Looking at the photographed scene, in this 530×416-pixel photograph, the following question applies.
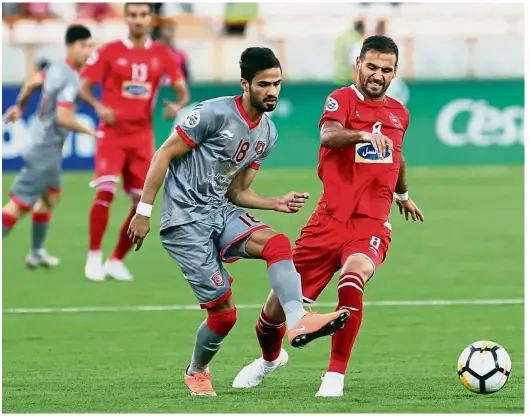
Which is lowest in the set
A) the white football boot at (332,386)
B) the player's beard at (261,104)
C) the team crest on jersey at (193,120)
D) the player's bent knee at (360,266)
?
the white football boot at (332,386)

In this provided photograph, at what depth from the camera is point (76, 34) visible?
1268 cm

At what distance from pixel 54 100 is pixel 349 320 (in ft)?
20.9

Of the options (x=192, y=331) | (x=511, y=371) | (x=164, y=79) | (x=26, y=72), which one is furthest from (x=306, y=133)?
(x=511, y=371)

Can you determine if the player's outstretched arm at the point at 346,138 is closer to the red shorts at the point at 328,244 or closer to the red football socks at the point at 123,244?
the red shorts at the point at 328,244

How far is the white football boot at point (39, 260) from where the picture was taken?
43.4 feet

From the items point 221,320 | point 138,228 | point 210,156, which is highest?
point 210,156

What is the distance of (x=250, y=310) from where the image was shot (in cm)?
1055

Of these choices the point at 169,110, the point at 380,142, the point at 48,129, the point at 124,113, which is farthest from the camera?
the point at 48,129

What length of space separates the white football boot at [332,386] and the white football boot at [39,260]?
259 inches

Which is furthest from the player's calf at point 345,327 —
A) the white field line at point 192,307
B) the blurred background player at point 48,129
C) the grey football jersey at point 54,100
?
the grey football jersey at point 54,100

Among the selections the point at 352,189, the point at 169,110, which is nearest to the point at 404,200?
the point at 352,189

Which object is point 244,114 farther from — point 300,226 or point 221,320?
point 300,226

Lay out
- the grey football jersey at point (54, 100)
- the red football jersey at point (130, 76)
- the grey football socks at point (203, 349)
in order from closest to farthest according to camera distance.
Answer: the grey football socks at point (203, 349), the red football jersey at point (130, 76), the grey football jersey at point (54, 100)

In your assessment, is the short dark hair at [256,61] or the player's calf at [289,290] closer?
the player's calf at [289,290]
